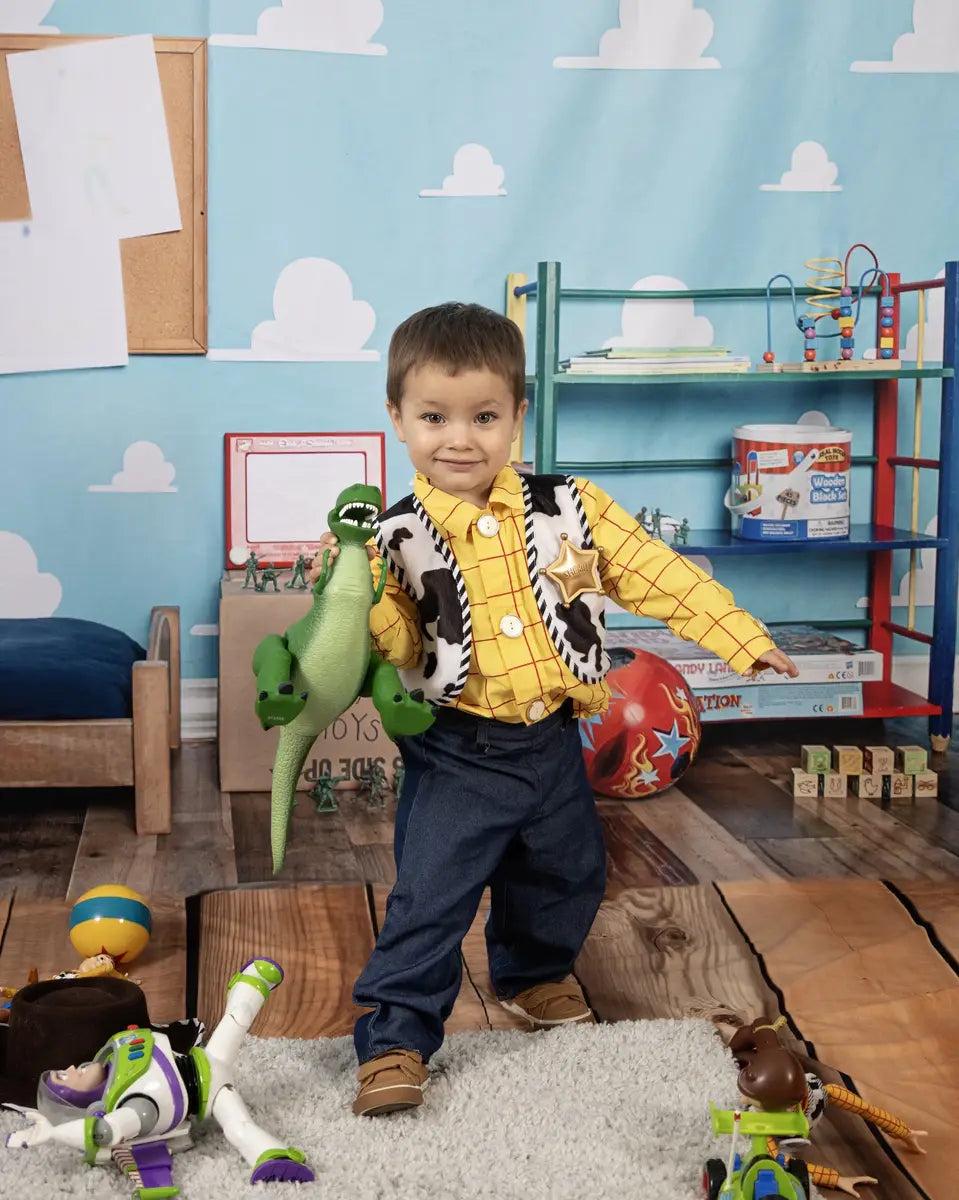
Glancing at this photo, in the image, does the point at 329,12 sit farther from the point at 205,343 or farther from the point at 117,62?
the point at 205,343

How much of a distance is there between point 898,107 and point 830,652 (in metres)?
1.11

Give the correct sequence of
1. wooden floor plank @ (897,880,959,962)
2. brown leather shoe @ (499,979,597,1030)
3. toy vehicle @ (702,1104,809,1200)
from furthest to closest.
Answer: wooden floor plank @ (897,880,959,962)
brown leather shoe @ (499,979,597,1030)
toy vehicle @ (702,1104,809,1200)

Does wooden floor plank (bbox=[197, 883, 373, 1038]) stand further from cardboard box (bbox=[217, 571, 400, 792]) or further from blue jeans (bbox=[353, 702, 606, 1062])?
cardboard box (bbox=[217, 571, 400, 792])

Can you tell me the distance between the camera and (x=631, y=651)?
2424mm

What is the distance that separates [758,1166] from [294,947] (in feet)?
2.46

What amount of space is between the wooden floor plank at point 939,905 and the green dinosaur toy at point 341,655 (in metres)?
0.82

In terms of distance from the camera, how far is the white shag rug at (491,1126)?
1.19 m

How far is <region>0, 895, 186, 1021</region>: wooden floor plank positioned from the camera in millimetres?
1592

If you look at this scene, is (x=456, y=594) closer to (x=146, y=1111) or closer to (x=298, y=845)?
(x=146, y=1111)

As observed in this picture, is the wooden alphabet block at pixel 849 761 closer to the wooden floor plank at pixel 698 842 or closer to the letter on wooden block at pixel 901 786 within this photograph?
the letter on wooden block at pixel 901 786

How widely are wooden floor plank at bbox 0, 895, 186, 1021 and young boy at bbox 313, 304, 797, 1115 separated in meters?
0.29

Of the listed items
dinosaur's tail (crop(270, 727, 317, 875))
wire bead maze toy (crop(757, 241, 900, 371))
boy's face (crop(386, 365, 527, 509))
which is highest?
wire bead maze toy (crop(757, 241, 900, 371))

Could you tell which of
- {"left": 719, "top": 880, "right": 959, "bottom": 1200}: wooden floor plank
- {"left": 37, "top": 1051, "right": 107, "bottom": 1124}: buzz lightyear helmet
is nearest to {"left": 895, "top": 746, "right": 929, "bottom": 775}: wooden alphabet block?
{"left": 719, "top": 880, "right": 959, "bottom": 1200}: wooden floor plank

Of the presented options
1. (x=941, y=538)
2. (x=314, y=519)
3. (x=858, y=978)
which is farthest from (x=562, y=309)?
(x=858, y=978)
